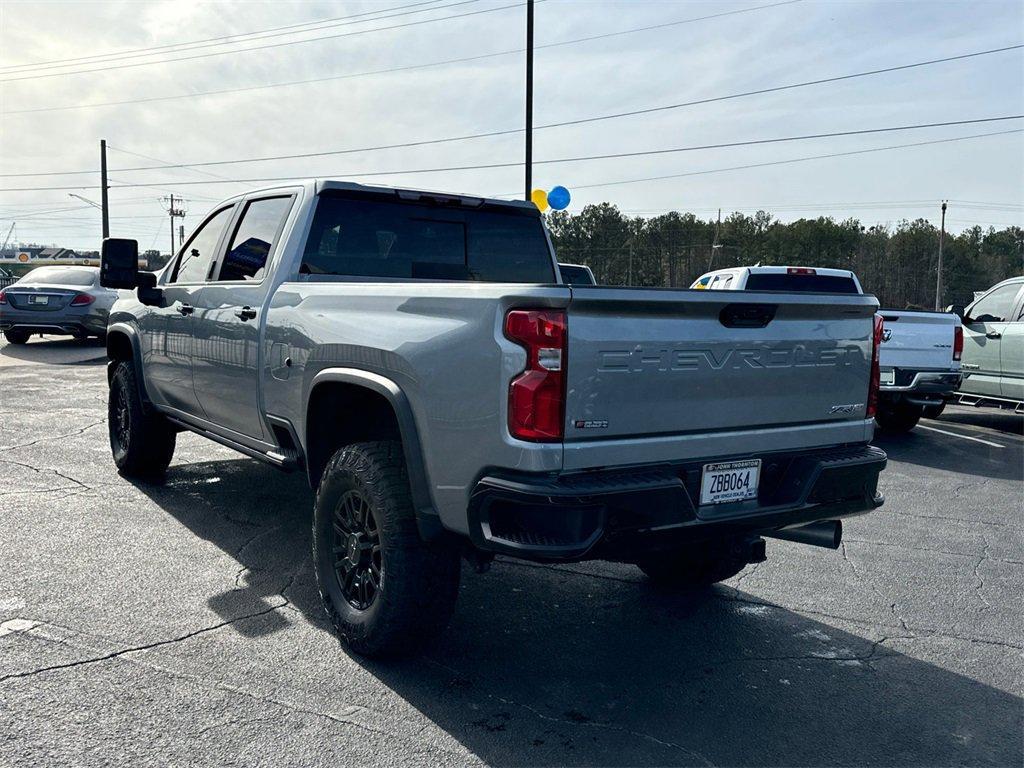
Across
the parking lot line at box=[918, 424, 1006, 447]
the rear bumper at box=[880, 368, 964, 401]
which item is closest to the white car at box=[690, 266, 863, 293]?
the rear bumper at box=[880, 368, 964, 401]

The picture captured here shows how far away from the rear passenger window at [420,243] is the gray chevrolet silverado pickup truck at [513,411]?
15 mm

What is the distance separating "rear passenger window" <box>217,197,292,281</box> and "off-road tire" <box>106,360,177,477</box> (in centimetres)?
155

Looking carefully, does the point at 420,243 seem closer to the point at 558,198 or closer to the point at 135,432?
the point at 135,432

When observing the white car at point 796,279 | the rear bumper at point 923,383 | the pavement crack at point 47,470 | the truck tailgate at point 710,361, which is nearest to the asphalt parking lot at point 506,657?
the pavement crack at point 47,470

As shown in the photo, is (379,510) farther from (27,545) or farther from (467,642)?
(27,545)

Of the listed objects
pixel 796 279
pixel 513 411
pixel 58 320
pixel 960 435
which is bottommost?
pixel 960 435

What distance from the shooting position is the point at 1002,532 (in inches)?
246

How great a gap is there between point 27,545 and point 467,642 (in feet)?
9.11

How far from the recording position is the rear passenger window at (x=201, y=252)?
5.77m

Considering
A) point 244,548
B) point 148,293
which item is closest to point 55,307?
point 148,293

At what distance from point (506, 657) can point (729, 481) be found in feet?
3.99

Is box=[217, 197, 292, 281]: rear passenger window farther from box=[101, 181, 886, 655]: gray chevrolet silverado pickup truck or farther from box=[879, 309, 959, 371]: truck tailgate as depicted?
box=[879, 309, 959, 371]: truck tailgate

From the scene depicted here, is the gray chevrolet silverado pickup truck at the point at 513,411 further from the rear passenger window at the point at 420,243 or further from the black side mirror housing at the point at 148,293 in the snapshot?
the black side mirror housing at the point at 148,293

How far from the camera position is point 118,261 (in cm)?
571
